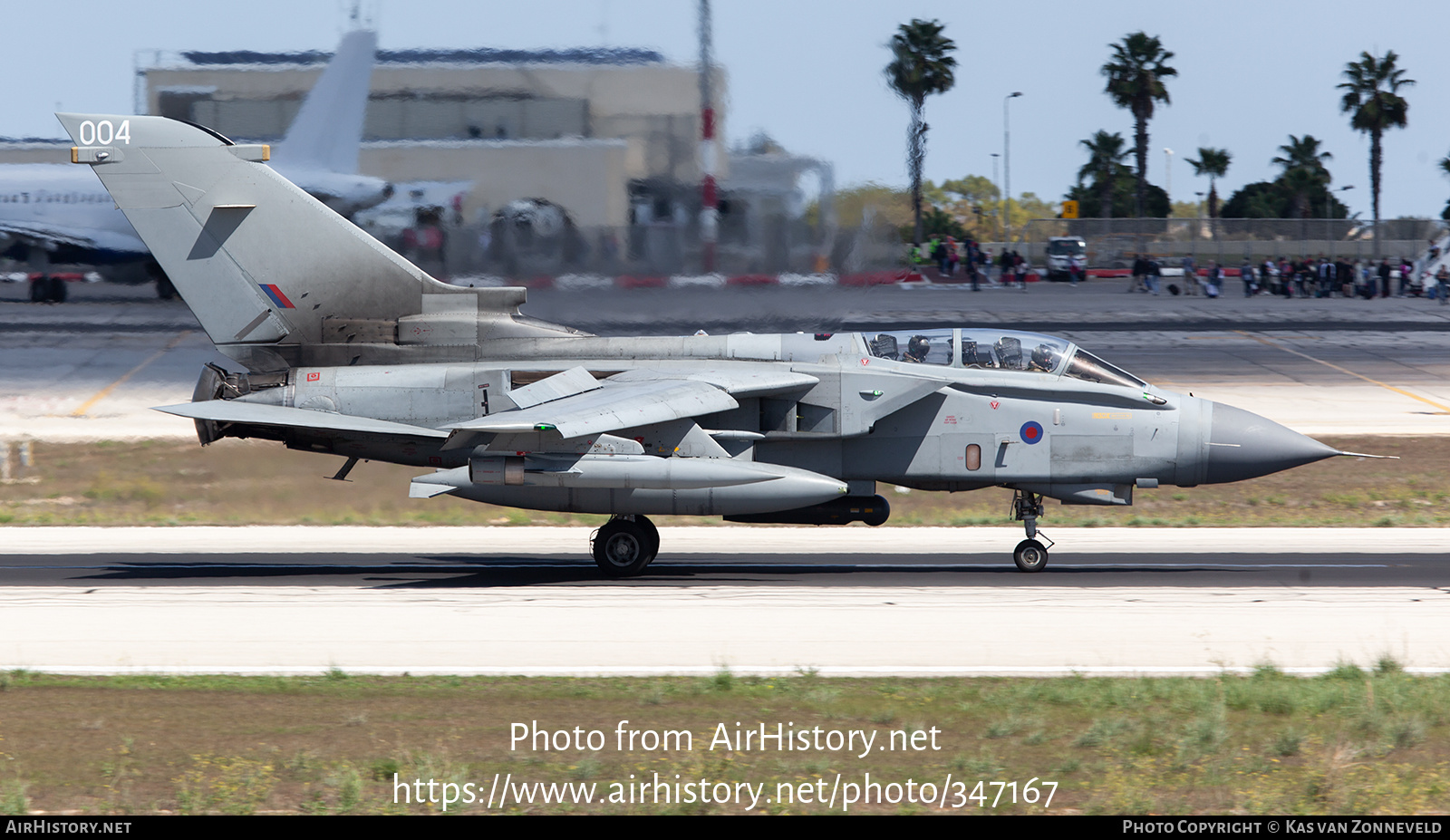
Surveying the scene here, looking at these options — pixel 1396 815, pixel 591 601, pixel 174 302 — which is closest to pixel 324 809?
pixel 1396 815

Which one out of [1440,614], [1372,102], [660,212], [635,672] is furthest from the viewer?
[1372,102]

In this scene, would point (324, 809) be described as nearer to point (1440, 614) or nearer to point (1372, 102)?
point (1440, 614)

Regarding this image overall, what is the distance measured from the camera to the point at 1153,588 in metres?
15.0

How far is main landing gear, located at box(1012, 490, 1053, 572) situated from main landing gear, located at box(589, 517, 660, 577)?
4.51 meters

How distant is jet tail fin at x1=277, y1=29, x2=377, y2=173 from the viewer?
75.8 ft

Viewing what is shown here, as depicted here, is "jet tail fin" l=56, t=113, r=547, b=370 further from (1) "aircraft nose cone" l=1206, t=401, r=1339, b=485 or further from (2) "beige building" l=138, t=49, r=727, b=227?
(1) "aircraft nose cone" l=1206, t=401, r=1339, b=485

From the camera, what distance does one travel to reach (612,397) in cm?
1569

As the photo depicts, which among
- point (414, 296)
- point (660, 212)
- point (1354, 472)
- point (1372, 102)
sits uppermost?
point (1372, 102)

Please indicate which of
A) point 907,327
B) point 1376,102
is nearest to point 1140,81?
point 1376,102

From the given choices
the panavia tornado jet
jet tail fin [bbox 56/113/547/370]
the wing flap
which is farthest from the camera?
jet tail fin [bbox 56/113/547/370]

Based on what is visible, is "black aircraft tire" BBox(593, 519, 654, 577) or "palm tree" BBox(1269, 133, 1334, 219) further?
Answer: "palm tree" BBox(1269, 133, 1334, 219)

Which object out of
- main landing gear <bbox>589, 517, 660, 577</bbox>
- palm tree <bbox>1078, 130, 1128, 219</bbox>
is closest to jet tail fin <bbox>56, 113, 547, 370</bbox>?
main landing gear <bbox>589, 517, 660, 577</bbox>

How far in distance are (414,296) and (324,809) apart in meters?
11.0

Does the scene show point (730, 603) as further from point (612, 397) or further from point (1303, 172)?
point (1303, 172)
